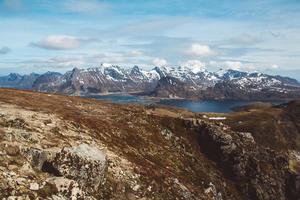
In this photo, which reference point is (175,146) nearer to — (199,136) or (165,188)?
(199,136)

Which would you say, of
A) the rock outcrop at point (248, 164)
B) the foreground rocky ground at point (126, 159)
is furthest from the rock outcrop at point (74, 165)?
the rock outcrop at point (248, 164)

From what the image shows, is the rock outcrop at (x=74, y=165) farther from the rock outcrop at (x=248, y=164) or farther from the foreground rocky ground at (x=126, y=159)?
the rock outcrop at (x=248, y=164)

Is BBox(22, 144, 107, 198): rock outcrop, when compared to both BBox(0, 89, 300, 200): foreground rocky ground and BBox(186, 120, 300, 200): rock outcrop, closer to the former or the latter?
BBox(0, 89, 300, 200): foreground rocky ground

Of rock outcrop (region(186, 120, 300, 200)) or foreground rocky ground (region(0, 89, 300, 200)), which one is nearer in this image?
foreground rocky ground (region(0, 89, 300, 200))

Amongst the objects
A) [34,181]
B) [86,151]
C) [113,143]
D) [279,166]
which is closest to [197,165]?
[113,143]

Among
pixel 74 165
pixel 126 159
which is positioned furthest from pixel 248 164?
pixel 74 165

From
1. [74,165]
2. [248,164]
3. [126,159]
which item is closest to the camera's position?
[74,165]

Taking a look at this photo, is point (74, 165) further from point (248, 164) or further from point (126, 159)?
point (248, 164)

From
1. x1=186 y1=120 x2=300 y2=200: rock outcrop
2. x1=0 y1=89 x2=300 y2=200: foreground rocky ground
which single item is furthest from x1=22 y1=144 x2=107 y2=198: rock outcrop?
x1=186 y1=120 x2=300 y2=200: rock outcrop

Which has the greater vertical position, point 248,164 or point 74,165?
point 74,165
